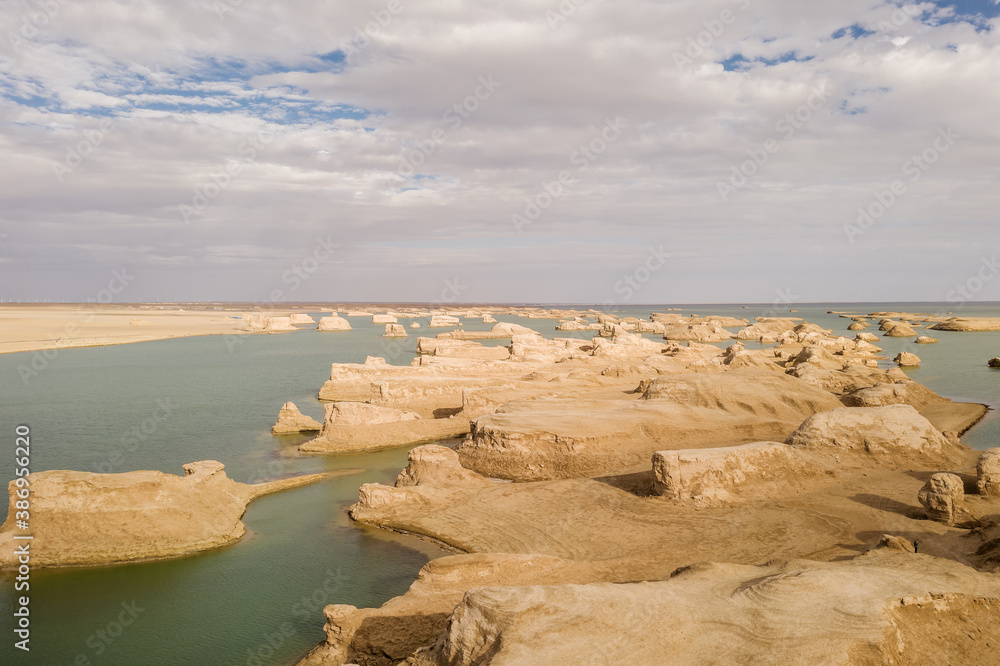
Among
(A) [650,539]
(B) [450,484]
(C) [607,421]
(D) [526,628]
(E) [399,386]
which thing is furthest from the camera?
(E) [399,386]

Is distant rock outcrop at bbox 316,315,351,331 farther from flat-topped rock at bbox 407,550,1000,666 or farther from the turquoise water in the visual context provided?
flat-topped rock at bbox 407,550,1000,666

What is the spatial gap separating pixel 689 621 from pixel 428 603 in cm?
453

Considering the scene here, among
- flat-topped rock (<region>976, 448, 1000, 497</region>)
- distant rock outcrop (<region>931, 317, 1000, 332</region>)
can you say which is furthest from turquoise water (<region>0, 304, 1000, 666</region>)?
distant rock outcrop (<region>931, 317, 1000, 332</region>)

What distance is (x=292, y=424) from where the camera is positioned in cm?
2700

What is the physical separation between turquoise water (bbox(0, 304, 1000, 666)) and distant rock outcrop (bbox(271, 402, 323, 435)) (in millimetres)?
948

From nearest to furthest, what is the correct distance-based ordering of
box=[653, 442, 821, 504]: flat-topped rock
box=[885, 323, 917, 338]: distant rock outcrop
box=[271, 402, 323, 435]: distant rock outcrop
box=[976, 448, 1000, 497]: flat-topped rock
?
box=[976, 448, 1000, 497]: flat-topped rock, box=[653, 442, 821, 504]: flat-topped rock, box=[271, 402, 323, 435]: distant rock outcrop, box=[885, 323, 917, 338]: distant rock outcrop

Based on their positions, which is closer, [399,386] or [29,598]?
[29,598]

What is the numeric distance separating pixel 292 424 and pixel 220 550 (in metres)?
12.3

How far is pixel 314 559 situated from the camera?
14.5 meters

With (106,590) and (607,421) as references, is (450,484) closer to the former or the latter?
(607,421)

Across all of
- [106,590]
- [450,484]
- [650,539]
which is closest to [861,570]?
Result: [650,539]

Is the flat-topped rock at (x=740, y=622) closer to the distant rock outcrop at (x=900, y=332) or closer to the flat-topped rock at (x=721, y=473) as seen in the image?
the flat-topped rock at (x=721, y=473)

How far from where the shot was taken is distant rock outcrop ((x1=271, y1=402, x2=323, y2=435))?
88.1 feet

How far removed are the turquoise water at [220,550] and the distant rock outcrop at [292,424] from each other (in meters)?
0.95
